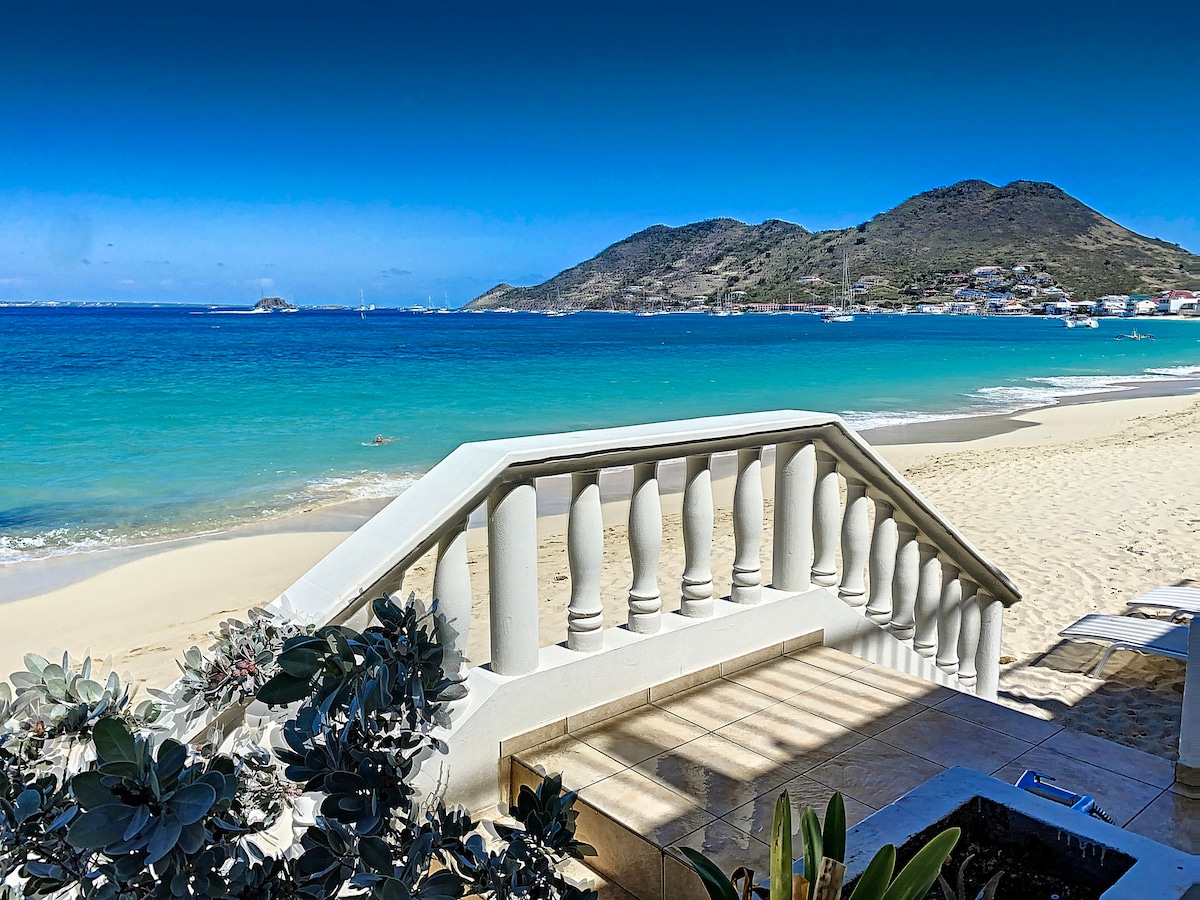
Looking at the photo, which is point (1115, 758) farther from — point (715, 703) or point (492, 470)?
point (492, 470)

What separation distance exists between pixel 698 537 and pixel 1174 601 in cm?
485

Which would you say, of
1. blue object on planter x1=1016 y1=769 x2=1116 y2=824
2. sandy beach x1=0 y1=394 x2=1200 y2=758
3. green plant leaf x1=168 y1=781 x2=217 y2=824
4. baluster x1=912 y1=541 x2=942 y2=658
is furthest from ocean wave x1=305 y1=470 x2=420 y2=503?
green plant leaf x1=168 y1=781 x2=217 y2=824

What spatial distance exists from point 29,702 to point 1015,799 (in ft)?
6.22

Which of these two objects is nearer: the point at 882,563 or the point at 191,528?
the point at 882,563

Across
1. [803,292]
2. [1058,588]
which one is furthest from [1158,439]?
[803,292]

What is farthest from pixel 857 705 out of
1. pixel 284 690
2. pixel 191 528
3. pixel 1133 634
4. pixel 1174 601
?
pixel 191 528

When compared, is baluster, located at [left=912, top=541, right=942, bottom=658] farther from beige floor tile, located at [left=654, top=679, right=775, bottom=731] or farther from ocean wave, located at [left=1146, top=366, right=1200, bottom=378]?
ocean wave, located at [left=1146, top=366, right=1200, bottom=378]

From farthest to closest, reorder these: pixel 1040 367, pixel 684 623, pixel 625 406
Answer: pixel 1040 367 < pixel 625 406 < pixel 684 623

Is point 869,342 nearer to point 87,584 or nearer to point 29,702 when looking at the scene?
point 87,584

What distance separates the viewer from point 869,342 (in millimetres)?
72000

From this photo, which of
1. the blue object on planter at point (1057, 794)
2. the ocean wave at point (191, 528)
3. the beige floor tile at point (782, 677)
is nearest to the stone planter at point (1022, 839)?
the blue object on planter at point (1057, 794)

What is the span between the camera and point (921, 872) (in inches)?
52.1

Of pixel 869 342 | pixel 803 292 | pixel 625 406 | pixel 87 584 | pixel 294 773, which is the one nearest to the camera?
pixel 294 773

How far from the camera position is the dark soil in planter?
169 cm
